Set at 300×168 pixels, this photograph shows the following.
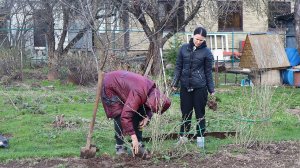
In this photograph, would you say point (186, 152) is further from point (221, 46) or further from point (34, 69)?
point (221, 46)

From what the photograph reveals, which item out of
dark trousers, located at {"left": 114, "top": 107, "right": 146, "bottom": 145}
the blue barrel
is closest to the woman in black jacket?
dark trousers, located at {"left": 114, "top": 107, "right": 146, "bottom": 145}

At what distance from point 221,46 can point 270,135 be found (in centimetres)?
1849

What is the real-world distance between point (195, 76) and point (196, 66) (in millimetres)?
129

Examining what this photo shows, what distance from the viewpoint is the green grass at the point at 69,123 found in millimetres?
7133

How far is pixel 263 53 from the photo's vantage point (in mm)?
16312

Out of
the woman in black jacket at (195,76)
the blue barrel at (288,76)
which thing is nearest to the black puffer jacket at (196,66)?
the woman in black jacket at (195,76)

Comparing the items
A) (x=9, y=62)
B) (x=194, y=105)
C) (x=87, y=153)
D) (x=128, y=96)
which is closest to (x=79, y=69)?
(x=9, y=62)

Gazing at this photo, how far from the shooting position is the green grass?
281 inches

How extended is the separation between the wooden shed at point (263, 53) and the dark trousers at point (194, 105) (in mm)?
9160

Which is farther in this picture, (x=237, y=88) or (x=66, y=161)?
(x=237, y=88)

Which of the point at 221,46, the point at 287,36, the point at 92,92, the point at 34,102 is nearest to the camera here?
the point at 34,102

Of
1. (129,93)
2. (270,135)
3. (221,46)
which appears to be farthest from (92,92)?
(221,46)

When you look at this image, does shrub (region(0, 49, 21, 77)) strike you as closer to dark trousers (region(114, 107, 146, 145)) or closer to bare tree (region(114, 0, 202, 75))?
bare tree (region(114, 0, 202, 75))

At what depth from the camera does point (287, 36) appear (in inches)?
851
